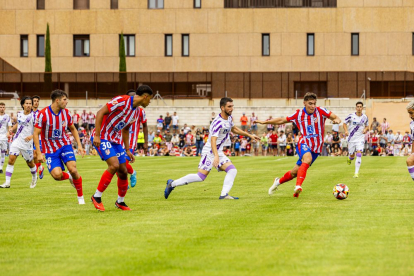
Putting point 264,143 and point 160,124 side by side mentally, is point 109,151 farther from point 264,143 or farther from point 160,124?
point 160,124

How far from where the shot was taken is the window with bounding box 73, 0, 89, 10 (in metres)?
67.8

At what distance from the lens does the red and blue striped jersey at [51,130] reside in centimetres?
1400

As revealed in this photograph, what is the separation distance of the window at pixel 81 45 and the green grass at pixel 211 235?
53420 mm

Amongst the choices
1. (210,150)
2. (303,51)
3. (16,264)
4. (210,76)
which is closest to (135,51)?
(210,76)

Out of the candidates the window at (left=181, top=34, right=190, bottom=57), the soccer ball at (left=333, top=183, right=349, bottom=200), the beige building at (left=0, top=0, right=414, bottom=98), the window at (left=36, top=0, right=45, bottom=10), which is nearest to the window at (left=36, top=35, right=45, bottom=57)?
the beige building at (left=0, top=0, right=414, bottom=98)

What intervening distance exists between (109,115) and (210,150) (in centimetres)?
284

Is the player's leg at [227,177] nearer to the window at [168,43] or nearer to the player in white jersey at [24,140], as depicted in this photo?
the player in white jersey at [24,140]

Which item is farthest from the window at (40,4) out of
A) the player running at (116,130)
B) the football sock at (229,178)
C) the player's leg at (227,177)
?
the player running at (116,130)

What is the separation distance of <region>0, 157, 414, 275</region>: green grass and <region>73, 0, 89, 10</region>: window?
53579 millimetres

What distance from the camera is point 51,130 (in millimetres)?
14031

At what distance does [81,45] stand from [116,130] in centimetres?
5732

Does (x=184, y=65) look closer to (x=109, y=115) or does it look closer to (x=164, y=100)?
(x=164, y=100)

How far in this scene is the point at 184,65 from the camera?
223ft

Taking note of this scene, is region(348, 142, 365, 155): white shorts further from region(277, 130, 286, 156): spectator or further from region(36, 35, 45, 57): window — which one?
region(36, 35, 45, 57): window
